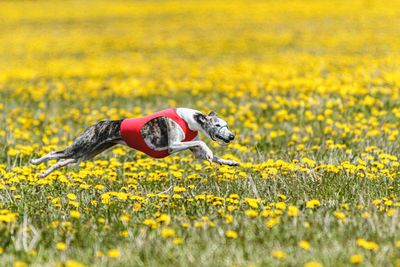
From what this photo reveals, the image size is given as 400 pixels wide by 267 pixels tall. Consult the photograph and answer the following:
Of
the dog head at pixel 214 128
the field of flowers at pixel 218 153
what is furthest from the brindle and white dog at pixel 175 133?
the field of flowers at pixel 218 153

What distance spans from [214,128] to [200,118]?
131 millimetres

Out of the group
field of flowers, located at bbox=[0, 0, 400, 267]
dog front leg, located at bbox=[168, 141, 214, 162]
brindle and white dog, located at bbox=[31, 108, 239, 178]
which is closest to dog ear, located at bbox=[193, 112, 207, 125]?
brindle and white dog, located at bbox=[31, 108, 239, 178]

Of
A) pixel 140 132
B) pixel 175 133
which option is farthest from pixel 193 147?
pixel 140 132

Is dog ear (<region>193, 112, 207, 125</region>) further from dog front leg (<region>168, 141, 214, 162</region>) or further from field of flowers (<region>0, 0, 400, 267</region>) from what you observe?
field of flowers (<region>0, 0, 400, 267</region>)

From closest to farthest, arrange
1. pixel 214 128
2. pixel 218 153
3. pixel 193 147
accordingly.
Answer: pixel 214 128
pixel 193 147
pixel 218 153

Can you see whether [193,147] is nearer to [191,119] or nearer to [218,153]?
[191,119]

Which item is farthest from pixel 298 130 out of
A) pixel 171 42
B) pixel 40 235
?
pixel 171 42

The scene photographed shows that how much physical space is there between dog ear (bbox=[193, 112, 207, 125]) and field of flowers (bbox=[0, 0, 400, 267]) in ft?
2.24

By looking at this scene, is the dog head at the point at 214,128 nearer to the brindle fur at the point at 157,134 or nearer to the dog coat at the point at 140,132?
the dog coat at the point at 140,132

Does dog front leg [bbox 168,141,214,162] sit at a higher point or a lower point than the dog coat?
lower

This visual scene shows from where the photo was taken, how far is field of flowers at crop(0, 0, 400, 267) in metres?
2.84

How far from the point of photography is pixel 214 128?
9.90ft

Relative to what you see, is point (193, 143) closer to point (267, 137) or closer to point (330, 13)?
point (267, 137)

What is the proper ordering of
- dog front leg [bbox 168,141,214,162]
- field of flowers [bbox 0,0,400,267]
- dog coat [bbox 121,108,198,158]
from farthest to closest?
dog coat [bbox 121,108,198,158]
dog front leg [bbox 168,141,214,162]
field of flowers [bbox 0,0,400,267]
